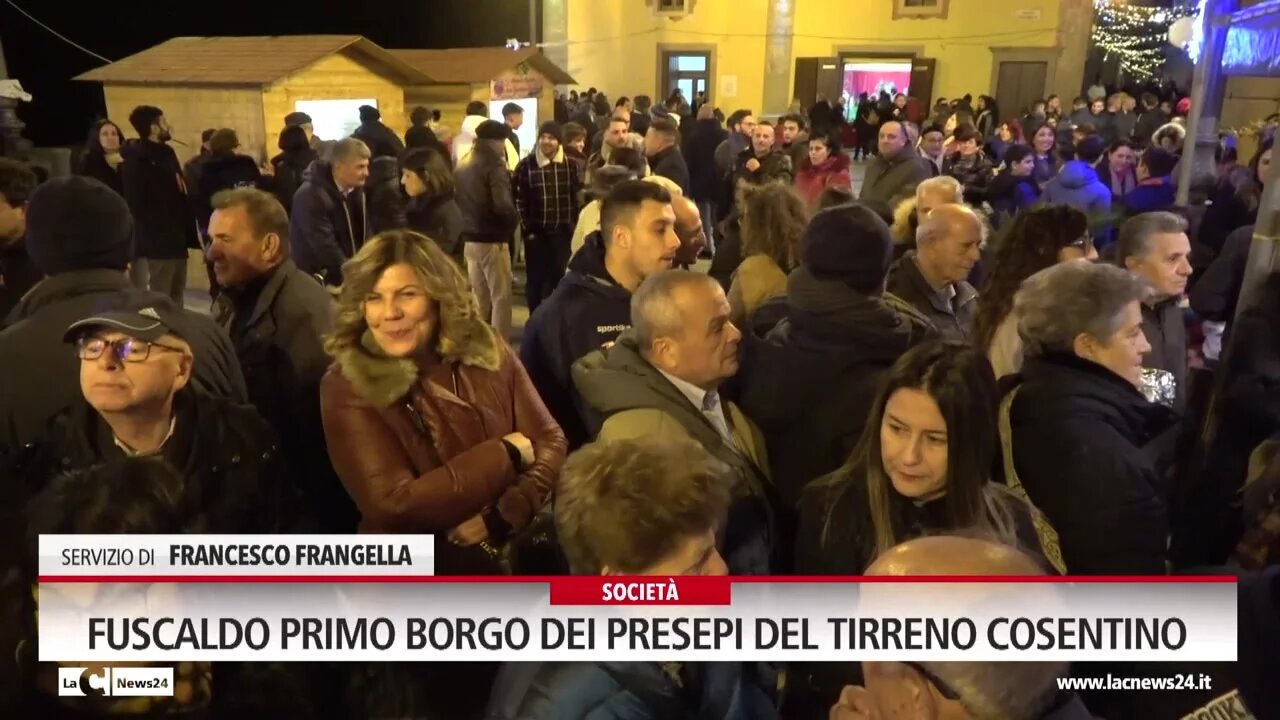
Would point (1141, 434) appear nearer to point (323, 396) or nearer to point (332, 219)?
point (323, 396)

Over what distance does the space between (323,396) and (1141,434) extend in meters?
1.86

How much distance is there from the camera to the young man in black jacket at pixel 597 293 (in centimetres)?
296

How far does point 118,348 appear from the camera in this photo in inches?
75.0

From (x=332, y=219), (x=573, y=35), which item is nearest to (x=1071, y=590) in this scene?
(x=332, y=219)

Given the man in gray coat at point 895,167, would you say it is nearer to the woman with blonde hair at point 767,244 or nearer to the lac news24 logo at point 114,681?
the woman with blonde hair at point 767,244

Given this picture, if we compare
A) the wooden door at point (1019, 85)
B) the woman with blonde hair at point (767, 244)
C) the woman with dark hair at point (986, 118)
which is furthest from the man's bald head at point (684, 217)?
the wooden door at point (1019, 85)

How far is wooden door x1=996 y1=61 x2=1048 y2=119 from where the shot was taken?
20266 millimetres

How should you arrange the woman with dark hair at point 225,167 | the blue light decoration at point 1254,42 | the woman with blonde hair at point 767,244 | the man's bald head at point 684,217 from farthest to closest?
the woman with dark hair at point 225,167 < the blue light decoration at point 1254,42 < the man's bald head at point 684,217 < the woman with blonde hair at point 767,244

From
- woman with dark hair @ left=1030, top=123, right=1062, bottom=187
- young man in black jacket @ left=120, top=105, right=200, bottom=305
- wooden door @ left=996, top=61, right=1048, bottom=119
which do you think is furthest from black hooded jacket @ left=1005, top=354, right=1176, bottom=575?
wooden door @ left=996, top=61, right=1048, bottom=119

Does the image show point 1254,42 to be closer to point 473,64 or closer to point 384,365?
point 384,365

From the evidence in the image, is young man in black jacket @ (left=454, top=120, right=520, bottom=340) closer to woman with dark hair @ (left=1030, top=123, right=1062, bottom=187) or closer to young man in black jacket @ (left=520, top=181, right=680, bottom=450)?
Answer: young man in black jacket @ (left=520, top=181, right=680, bottom=450)

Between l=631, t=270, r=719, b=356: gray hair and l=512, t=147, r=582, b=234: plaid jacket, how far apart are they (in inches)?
163

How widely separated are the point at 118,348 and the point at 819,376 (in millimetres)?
1594

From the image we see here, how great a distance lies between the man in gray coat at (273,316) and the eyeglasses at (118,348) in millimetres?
769
